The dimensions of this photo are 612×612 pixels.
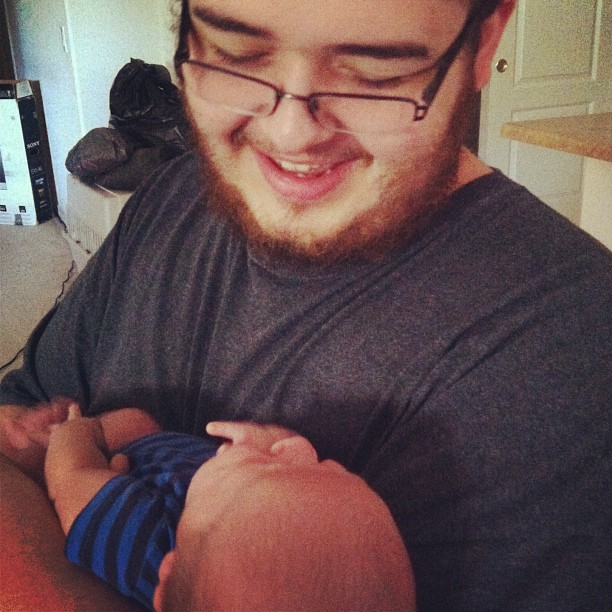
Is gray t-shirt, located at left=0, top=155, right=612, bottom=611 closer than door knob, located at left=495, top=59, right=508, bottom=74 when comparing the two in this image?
Yes

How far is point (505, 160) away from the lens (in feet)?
11.0

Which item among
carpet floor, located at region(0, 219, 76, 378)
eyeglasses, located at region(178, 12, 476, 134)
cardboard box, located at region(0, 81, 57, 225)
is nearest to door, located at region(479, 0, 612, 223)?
carpet floor, located at region(0, 219, 76, 378)

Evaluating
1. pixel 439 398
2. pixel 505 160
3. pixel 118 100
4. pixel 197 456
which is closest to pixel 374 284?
pixel 439 398

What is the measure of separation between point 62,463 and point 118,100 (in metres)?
2.22

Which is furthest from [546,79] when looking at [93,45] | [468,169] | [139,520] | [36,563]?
[36,563]

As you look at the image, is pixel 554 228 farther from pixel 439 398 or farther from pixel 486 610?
pixel 486 610

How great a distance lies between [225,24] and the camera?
66cm

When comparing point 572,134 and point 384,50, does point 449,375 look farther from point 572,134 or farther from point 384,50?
point 572,134

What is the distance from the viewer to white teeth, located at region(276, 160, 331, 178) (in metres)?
0.71

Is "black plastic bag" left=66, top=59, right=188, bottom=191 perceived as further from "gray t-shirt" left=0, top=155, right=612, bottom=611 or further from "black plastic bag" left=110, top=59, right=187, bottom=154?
"gray t-shirt" left=0, top=155, right=612, bottom=611

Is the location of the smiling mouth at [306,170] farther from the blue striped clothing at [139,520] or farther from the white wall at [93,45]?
the white wall at [93,45]

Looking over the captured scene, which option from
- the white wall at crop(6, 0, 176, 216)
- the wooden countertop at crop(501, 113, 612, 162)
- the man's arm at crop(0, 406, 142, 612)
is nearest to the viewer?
the man's arm at crop(0, 406, 142, 612)

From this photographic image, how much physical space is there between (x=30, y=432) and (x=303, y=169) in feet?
1.65

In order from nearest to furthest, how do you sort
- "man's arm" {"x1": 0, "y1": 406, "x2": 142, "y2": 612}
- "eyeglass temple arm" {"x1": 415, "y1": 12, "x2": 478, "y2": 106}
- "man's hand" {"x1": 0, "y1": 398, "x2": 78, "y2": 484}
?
"man's arm" {"x1": 0, "y1": 406, "x2": 142, "y2": 612}
"eyeglass temple arm" {"x1": 415, "y1": 12, "x2": 478, "y2": 106}
"man's hand" {"x1": 0, "y1": 398, "x2": 78, "y2": 484}
